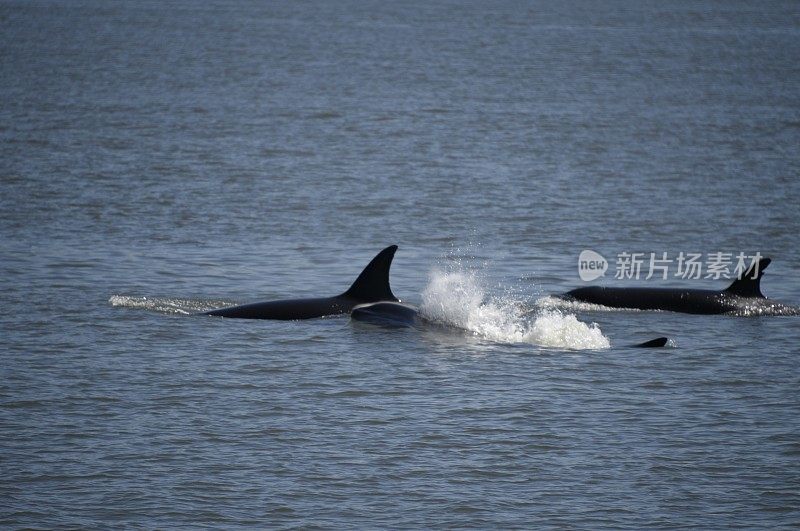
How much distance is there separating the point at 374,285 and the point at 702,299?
6075mm

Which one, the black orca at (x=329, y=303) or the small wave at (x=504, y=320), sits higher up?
the black orca at (x=329, y=303)

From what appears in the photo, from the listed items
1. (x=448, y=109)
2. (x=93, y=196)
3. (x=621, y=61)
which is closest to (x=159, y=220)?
(x=93, y=196)

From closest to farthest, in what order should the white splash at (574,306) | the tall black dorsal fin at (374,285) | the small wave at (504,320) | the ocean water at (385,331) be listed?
the ocean water at (385,331), the small wave at (504,320), the tall black dorsal fin at (374,285), the white splash at (574,306)

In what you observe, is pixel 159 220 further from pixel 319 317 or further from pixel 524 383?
pixel 524 383

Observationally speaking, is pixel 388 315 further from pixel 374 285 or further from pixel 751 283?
pixel 751 283

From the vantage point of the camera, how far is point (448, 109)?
7731cm

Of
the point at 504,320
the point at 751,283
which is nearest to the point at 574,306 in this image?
the point at 504,320

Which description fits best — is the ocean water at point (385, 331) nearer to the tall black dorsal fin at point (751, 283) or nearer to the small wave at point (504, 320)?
the small wave at point (504, 320)

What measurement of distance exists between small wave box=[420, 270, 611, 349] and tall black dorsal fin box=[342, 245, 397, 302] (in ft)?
2.39

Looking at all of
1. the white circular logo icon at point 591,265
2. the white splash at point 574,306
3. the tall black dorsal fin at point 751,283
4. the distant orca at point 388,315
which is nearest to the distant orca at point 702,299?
the tall black dorsal fin at point 751,283

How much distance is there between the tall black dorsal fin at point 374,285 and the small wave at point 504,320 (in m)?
0.73

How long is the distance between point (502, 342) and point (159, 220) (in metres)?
15.2

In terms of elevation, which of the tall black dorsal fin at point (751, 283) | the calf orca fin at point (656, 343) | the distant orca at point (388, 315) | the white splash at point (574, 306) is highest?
the tall black dorsal fin at point (751, 283)

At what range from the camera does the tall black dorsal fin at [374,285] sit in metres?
24.5
